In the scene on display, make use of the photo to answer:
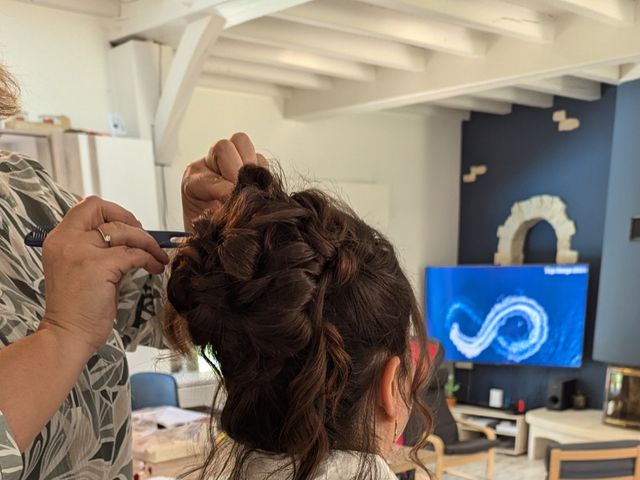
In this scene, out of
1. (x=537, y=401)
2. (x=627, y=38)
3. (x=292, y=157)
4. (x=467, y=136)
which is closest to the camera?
(x=627, y=38)

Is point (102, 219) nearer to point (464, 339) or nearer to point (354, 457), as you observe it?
point (354, 457)

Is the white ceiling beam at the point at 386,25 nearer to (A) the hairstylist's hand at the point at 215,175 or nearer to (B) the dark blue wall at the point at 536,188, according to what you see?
(B) the dark blue wall at the point at 536,188

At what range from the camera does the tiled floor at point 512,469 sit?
3848 millimetres

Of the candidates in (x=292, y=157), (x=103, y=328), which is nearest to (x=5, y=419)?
(x=103, y=328)

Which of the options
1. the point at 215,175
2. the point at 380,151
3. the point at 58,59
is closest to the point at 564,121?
the point at 380,151

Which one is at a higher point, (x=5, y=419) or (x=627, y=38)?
(x=627, y=38)

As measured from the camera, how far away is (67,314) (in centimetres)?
54

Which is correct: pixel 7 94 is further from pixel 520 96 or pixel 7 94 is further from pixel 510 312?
pixel 510 312

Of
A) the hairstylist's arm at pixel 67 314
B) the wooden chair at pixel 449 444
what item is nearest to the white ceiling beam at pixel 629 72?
the wooden chair at pixel 449 444

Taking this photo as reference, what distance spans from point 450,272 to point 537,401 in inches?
39.8

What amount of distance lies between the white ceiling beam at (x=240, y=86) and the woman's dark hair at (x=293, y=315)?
3.00 metres

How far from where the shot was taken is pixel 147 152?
2748 mm

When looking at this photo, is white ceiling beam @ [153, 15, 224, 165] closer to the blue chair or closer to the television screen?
the blue chair

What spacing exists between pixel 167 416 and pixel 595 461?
5.43 feet
